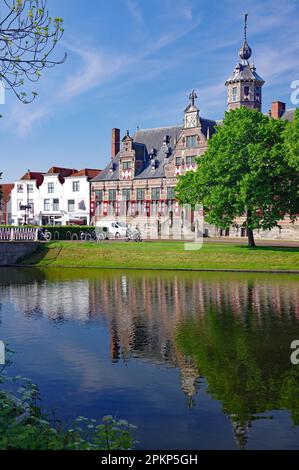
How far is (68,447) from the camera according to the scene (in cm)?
1004

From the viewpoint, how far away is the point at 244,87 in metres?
83.2

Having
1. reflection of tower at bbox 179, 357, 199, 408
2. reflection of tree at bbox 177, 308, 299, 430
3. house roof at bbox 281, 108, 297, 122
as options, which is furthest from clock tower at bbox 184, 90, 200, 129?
reflection of tower at bbox 179, 357, 199, 408

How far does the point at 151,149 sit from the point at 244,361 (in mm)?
73574

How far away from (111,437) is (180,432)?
6.30 ft

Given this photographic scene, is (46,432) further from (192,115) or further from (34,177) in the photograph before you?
(34,177)

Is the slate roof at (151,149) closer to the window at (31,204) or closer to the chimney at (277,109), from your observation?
the chimney at (277,109)

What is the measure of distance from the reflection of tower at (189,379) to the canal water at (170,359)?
0.03 meters

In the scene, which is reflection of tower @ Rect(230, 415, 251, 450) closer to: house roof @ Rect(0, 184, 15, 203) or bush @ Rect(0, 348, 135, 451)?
bush @ Rect(0, 348, 135, 451)

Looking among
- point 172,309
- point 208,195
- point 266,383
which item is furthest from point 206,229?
point 266,383

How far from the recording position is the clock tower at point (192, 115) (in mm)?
79812

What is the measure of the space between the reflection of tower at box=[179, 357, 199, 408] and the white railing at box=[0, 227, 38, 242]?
4967cm

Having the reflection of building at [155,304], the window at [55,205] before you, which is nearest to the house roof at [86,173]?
the window at [55,205]

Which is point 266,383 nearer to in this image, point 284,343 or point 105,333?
point 284,343
